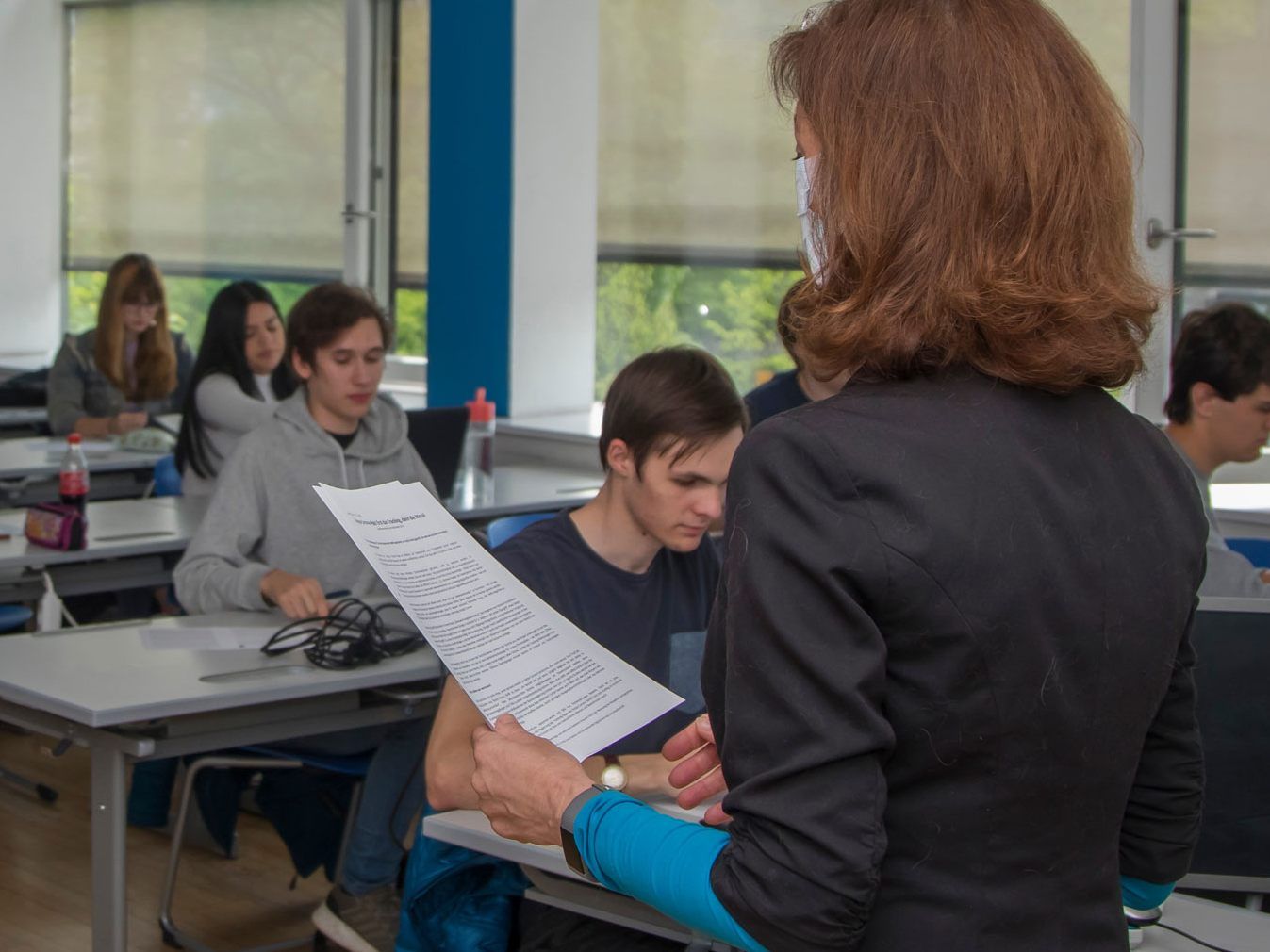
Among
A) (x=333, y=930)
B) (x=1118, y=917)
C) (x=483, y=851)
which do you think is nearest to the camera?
(x=1118, y=917)

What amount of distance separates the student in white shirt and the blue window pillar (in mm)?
1014

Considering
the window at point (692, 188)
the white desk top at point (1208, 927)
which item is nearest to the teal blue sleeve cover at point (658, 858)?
the white desk top at point (1208, 927)

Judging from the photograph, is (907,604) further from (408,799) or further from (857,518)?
(408,799)

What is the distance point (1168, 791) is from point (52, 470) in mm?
4348

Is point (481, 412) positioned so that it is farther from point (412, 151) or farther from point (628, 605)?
point (628, 605)

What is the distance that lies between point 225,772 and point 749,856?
264 cm

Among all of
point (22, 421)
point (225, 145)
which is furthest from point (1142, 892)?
point (225, 145)

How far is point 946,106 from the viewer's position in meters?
0.97

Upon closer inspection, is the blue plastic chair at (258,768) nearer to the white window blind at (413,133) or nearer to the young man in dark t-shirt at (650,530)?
the young man in dark t-shirt at (650,530)

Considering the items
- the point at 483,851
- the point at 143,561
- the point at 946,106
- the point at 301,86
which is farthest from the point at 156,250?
the point at 946,106

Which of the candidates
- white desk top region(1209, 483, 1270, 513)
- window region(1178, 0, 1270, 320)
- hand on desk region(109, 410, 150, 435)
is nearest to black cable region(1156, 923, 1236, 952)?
white desk top region(1209, 483, 1270, 513)

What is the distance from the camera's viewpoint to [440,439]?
4387mm

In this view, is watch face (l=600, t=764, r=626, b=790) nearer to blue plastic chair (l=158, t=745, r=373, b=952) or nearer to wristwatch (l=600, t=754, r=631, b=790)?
wristwatch (l=600, t=754, r=631, b=790)

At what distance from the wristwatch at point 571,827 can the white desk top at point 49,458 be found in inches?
164
